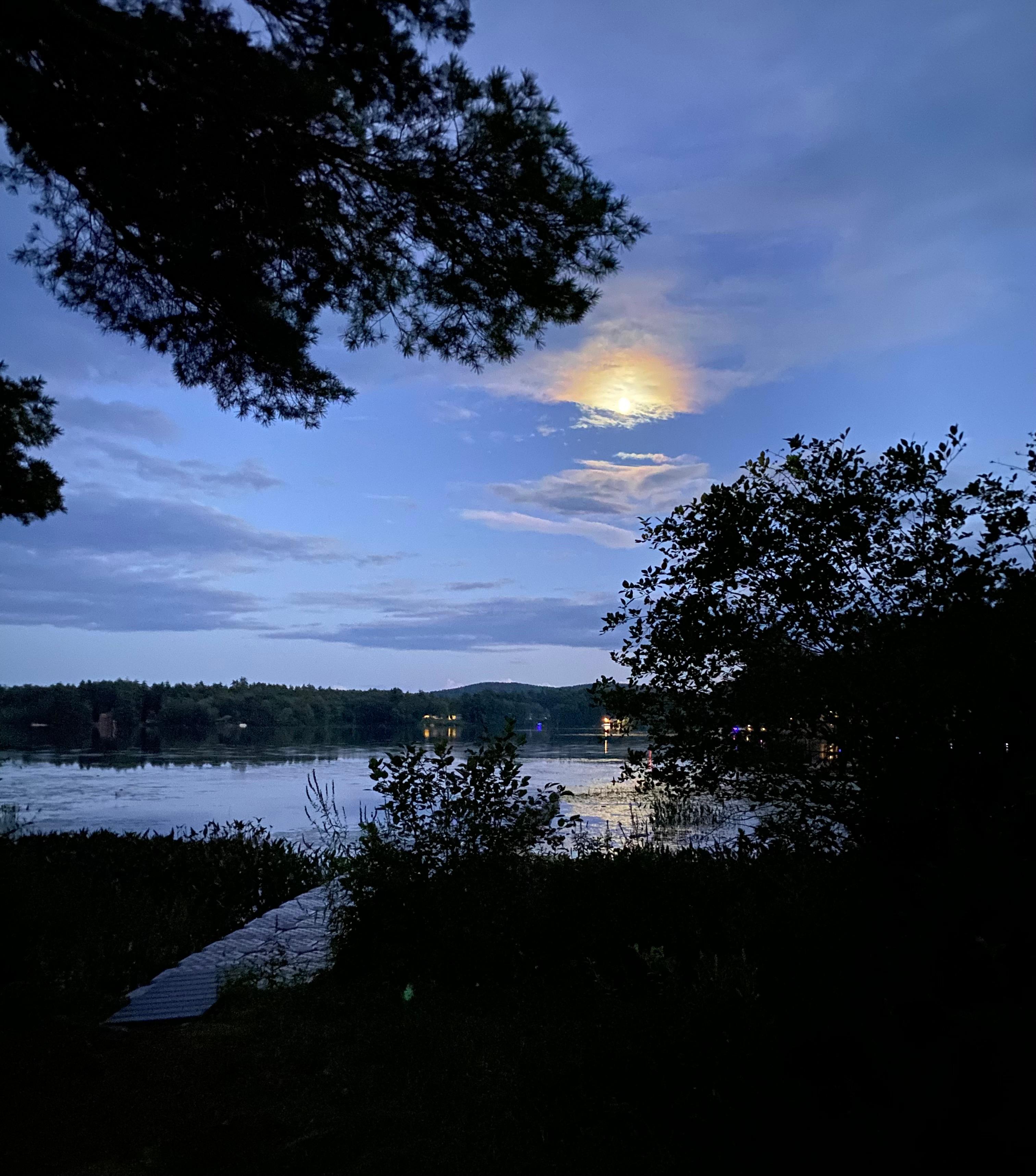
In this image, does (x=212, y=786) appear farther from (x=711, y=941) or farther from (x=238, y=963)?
(x=711, y=941)

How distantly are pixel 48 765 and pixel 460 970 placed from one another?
38817 millimetres

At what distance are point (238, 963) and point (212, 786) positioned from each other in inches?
1027

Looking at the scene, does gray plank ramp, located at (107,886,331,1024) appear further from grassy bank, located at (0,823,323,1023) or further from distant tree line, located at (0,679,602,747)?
distant tree line, located at (0,679,602,747)

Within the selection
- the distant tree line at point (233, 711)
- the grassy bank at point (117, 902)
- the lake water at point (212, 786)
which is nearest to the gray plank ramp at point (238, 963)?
the grassy bank at point (117, 902)

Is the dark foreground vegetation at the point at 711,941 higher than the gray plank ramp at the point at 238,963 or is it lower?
higher

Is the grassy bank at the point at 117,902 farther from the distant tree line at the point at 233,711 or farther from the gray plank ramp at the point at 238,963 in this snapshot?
the distant tree line at the point at 233,711

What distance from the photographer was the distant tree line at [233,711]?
77000 millimetres

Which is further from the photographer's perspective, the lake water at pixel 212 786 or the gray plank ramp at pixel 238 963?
the lake water at pixel 212 786

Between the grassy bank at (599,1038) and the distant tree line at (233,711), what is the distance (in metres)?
66.0

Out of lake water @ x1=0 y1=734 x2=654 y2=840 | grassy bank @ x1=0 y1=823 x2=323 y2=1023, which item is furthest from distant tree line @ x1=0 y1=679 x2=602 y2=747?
grassy bank @ x1=0 y1=823 x2=323 y2=1023

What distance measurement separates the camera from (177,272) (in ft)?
20.8

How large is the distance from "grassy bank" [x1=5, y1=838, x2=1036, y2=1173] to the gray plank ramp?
320mm

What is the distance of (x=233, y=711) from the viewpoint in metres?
85.0

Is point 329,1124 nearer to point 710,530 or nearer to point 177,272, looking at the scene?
point 710,530
